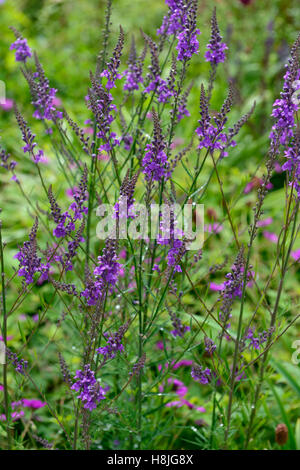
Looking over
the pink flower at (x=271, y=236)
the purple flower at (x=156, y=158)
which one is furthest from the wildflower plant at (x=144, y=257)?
the pink flower at (x=271, y=236)

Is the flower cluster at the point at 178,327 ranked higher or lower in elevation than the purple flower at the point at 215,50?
lower

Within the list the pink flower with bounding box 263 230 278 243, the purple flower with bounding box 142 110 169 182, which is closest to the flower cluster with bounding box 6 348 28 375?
the purple flower with bounding box 142 110 169 182

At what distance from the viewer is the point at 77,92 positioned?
6762 mm

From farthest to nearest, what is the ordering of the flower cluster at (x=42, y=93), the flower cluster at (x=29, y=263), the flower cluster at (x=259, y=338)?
the flower cluster at (x=42, y=93) < the flower cluster at (x=259, y=338) < the flower cluster at (x=29, y=263)

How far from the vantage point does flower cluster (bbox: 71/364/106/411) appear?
202 centimetres

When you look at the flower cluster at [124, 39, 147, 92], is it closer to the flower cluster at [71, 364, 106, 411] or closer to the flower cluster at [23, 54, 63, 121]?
the flower cluster at [23, 54, 63, 121]

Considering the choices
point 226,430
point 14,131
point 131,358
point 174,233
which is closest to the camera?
point 174,233

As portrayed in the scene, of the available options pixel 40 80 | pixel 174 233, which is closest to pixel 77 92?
pixel 40 80

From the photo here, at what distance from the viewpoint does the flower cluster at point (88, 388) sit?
6.62ft

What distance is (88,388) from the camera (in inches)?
79.7

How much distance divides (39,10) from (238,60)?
3978mm

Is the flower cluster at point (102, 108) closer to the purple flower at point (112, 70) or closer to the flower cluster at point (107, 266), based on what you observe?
the purple flower at point (112, 70)

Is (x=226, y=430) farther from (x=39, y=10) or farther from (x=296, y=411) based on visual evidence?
(x=39, y=10)

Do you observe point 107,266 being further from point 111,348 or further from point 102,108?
point 102,108
